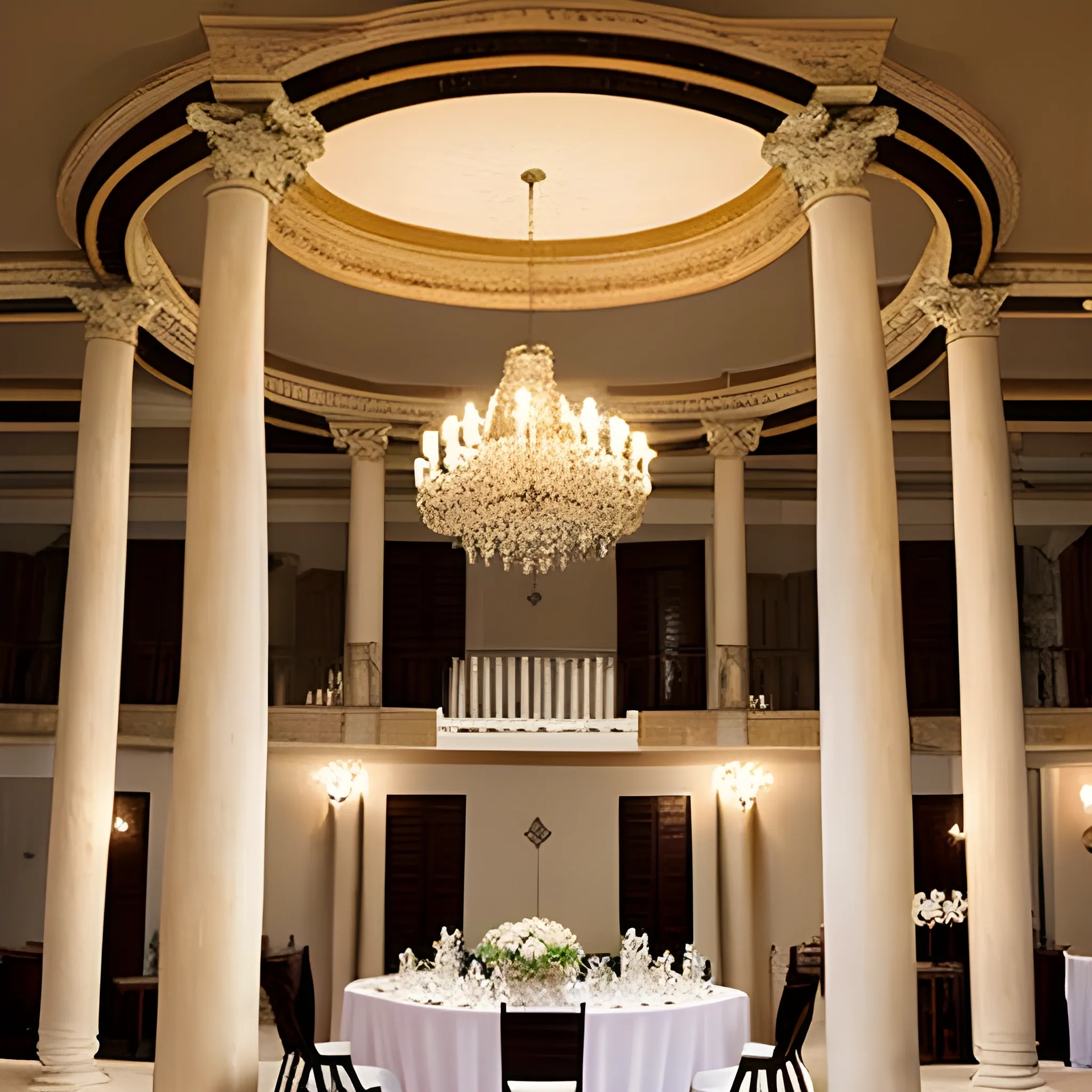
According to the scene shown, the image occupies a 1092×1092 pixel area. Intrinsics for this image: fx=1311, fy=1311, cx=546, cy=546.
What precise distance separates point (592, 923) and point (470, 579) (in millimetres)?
4183

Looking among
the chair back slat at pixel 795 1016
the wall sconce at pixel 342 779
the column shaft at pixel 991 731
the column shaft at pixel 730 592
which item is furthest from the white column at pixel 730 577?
the chair back slat at pixel 795 1016

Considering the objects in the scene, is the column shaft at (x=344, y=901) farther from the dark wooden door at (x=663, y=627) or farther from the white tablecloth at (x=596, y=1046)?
the white tablecloth at (x=596, y=1046)

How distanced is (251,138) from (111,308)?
2949mm

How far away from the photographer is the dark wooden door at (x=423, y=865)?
1412 cm

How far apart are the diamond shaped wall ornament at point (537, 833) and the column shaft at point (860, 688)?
8.37 m

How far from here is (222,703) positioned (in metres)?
6.05

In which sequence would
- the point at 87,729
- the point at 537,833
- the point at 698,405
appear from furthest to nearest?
the point at 537,833 → the point at 698,405 → the point at 87,729

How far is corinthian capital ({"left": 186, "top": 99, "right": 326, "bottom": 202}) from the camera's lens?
257 inches

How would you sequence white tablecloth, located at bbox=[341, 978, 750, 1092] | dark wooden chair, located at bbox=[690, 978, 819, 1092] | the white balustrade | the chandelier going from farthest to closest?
the white balustrade → the chandelier → white tablecloth, located at bbox=[341, 978, 750, 1092] → dark wooden chair, located at bbox=[690, 978, 819, 1092]

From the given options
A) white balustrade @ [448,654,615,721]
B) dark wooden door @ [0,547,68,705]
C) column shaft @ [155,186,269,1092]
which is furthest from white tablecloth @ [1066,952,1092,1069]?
dark wooden door @ [0,547,68,705]

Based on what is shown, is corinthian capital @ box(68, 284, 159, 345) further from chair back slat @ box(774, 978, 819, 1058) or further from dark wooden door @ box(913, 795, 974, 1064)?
dark wooden door @ box(913, 795, 974, 1064)

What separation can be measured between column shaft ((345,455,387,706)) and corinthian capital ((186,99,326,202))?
650cm

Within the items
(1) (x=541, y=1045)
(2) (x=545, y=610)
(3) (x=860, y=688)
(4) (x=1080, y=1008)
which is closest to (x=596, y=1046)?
(1) (x=541, y=1045)

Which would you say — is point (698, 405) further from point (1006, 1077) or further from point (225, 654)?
point (225, 654)
